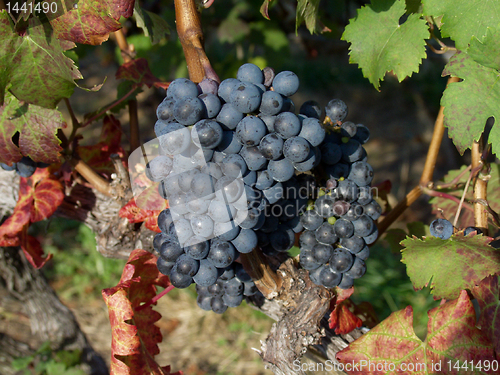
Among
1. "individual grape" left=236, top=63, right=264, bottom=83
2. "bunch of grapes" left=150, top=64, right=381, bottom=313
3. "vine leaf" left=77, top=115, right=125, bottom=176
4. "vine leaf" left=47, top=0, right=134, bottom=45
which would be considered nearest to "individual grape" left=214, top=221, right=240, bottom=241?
"bunch of grapes" left=150, top=64, right=381, bottom=313

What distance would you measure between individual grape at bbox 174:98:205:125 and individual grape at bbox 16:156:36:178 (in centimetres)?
76

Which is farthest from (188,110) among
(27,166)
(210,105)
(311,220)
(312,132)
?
(27,166)

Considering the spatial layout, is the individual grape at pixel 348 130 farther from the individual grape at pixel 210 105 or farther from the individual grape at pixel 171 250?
the individual grape at pixel 171 250

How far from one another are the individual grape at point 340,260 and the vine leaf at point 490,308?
0.32 meters

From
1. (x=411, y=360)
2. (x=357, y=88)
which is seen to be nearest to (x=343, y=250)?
(x=411, y=360)

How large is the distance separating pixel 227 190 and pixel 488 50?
2.34ft

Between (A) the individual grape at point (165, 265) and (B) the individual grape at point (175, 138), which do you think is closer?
(B) the individual grape at point (175, 138)

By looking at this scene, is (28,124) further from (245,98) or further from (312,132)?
(312,132)

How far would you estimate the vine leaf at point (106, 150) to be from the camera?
1451 millimetres

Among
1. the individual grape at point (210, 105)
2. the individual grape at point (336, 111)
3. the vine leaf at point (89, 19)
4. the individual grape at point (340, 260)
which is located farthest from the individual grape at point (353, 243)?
the vine leaf at point (89, 19)

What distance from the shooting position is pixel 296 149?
2.64 ft

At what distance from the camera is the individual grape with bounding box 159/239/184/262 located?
948mm

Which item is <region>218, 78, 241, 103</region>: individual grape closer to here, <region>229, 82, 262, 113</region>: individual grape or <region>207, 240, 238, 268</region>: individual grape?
<region>229, 82, 262, 113</region>: individual grape

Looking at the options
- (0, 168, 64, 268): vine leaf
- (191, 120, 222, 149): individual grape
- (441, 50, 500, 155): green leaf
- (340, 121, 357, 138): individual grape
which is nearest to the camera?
(191, 120, 222, 149): individual grape
